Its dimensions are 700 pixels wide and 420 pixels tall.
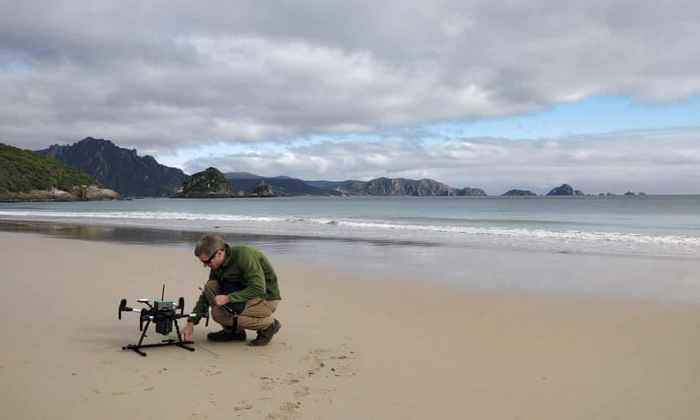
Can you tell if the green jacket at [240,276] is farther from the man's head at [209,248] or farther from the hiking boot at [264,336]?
the hiking boot at [264,336]

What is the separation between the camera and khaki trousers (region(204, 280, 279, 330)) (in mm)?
5543

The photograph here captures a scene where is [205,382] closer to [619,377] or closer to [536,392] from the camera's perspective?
[536,392]

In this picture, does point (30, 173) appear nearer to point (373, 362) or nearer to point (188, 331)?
point (188, 331)

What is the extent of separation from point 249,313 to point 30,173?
141 metres

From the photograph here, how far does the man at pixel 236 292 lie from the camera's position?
5270 mm

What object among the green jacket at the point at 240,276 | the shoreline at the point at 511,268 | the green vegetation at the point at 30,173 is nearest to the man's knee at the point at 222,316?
the green jacket at the point at 240,276

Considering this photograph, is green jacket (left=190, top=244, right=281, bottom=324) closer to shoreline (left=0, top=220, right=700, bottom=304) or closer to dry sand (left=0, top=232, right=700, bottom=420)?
dry sand (left=0, top=232, right=700, bottom=420)

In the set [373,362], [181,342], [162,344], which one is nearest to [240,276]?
[181,342]

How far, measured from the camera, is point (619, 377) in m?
4.84

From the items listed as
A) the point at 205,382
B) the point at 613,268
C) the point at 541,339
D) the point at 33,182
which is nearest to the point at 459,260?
the point at 613,268

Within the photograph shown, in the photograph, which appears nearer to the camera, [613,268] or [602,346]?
[602,346]

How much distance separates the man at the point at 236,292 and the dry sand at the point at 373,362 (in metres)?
0.22

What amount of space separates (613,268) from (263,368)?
1009 cm

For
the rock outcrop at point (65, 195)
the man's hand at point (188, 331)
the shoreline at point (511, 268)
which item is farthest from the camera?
the rock outcrop at point (65, 195)
